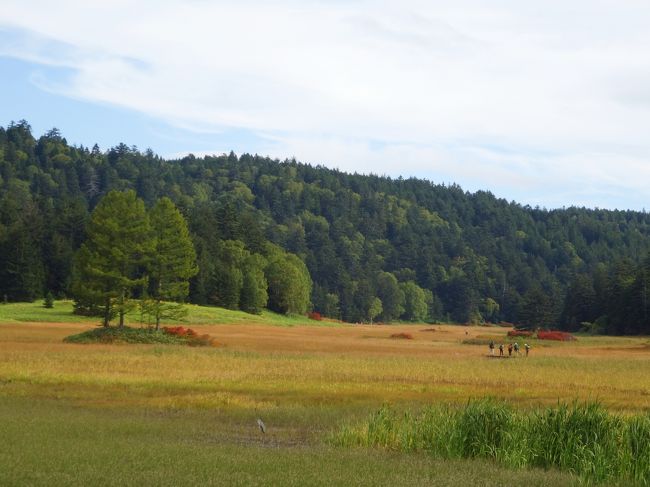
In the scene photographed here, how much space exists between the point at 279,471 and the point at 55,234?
113 meters

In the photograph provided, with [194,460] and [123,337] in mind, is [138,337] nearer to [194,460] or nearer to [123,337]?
[123,337]

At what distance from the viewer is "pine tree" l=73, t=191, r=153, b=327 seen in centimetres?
6788

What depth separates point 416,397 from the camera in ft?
117

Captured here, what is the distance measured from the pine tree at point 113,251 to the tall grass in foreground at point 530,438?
46648mm

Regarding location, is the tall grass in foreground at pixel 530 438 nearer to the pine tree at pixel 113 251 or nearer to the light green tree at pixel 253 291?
the pine tree at pixel 113 251

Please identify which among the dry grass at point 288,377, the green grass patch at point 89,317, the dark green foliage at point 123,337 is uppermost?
the dry grass at point 288,377

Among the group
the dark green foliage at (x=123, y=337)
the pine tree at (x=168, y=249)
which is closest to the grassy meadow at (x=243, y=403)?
the dark green foliage at (x=123, y=337)

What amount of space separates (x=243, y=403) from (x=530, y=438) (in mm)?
12912

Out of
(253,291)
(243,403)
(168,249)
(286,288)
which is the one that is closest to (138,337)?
(168,249)

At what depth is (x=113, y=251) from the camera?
67.2 m

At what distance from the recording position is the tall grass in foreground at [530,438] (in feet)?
67.3

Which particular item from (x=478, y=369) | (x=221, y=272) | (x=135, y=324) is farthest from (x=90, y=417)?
(x=221, y=272)

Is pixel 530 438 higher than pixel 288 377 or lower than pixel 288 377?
higher

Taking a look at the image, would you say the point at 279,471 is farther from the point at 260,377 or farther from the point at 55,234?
the point at 55,234
